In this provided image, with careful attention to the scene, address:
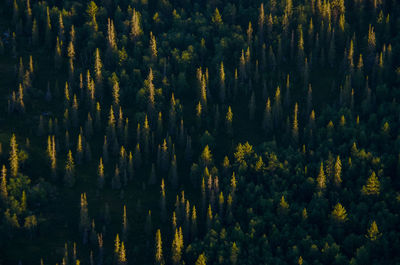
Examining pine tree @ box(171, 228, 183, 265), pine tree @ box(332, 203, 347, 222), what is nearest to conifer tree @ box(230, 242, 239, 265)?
pine tree @ box(171, 228, 183, 265)

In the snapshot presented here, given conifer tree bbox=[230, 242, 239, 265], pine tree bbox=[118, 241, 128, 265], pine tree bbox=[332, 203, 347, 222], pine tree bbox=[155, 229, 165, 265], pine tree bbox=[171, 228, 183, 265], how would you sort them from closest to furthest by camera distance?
pine tree bbox=[118, 241, 128, 265]
conifer tree bbox=[230, 242, 239, 265]
pine tree bbox=[155, 229, 165, 265]
pine tree bbox=[171, 228, 183, 265]
pine tree bbox=[332, 203, 347, 222]

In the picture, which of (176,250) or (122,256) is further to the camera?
(176,250)

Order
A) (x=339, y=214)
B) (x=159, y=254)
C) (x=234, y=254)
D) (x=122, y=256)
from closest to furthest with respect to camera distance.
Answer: (x=122, y=256) → (x=234, y=254) → (x=159, y=254) → (x=339, y=214)

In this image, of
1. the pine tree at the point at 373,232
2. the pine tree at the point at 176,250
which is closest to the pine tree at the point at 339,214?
the pine tree at the point at 373,232

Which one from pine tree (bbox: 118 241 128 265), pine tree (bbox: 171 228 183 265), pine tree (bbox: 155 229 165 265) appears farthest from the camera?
pine tree (bbox: 171 228 183 265)

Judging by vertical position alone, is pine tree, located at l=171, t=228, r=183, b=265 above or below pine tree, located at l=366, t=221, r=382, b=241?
below

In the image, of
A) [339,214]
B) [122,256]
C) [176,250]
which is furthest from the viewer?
[339,214]

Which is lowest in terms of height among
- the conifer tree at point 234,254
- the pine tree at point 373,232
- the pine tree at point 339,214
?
the conifer tree at point 234,254

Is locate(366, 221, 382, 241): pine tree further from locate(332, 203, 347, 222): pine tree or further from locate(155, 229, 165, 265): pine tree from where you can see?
locate(155, 229, 165, 265): pine tree

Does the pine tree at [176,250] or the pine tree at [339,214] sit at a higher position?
the pine tree at [339,214]

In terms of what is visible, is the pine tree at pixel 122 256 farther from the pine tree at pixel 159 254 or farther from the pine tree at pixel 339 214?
the pine tree at pixel 339 214

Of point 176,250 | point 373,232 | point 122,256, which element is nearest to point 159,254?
point 176,250

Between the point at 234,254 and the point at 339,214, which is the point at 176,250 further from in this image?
the point at 339,214

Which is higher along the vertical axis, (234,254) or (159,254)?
(159,254)
